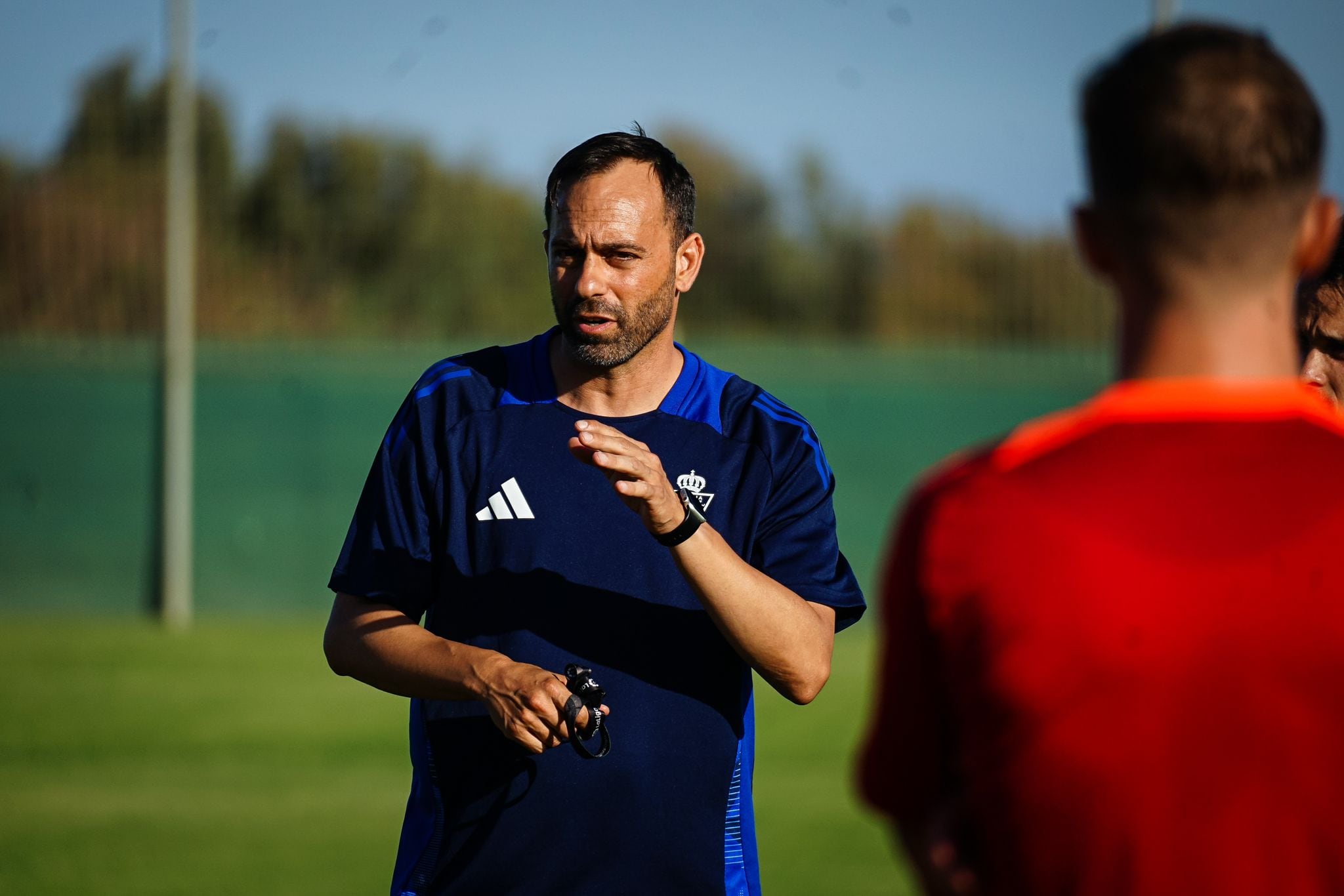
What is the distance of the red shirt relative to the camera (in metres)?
1.52

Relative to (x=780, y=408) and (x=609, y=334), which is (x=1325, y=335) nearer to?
(x=780, y=408)

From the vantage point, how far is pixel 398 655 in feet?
9.52

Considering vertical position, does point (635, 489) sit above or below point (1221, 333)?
A: below

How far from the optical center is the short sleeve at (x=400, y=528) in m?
3.01

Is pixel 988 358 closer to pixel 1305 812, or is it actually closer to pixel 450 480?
pixel 450 480

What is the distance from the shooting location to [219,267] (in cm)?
1456

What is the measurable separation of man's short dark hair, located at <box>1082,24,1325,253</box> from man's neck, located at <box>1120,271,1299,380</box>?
85mm

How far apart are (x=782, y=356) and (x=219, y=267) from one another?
18.2 feet

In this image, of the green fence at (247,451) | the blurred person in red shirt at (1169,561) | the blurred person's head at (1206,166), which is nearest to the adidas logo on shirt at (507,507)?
the blurred person in red shirt at (1169,561)

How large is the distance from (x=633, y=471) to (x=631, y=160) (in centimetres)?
91

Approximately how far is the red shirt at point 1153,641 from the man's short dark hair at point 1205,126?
0.21m

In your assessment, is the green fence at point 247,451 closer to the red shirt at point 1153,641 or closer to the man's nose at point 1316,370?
the man's nose at point 1316,370

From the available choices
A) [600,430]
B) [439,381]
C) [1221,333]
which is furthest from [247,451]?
[1221,333]

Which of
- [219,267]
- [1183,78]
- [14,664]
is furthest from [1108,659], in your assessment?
[219,267]
